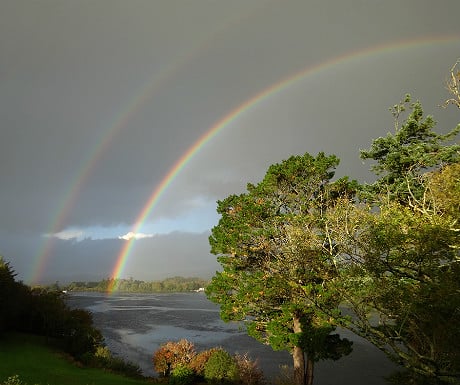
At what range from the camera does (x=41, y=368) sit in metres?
24.8

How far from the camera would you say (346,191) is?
22359 millimetres

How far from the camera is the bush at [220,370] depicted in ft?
87.7

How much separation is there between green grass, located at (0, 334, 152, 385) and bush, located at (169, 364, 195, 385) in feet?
7.31

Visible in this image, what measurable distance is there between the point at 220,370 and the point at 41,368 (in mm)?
12786

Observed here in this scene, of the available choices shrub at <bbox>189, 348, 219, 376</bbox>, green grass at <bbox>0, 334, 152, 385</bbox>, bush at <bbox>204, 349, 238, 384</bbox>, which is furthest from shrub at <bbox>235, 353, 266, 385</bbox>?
green grass at <bbox>0, 334, 152, 385</bbox>

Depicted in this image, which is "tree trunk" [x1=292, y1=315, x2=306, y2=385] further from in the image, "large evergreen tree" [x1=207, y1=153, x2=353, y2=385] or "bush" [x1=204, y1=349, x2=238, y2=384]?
"bush" [x1=204, y1=349, x2=238, y2=384]

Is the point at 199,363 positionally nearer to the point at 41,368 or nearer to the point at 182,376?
the point at 182,376

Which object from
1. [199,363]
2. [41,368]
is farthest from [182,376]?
[41,368]

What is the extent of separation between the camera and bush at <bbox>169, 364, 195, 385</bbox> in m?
26.2

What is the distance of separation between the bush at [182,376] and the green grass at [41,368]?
7.31ft

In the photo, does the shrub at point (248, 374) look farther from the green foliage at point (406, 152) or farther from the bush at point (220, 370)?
the green foliage at point (406, 152)

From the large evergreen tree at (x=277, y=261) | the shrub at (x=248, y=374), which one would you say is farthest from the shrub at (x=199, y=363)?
the large evergreen tree at (x=277, y=261)

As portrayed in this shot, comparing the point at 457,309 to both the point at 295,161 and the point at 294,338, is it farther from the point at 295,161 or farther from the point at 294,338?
the point at 295,161

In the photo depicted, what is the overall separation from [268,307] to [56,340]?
27278 millimetres
